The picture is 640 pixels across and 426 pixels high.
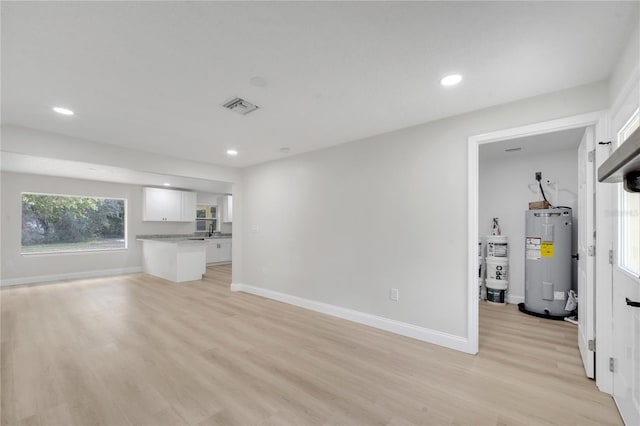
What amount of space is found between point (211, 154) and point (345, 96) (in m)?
2.87

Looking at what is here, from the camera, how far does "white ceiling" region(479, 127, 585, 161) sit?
140 inches

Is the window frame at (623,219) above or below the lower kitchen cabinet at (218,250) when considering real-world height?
above

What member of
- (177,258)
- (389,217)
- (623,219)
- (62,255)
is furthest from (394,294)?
(62,255)

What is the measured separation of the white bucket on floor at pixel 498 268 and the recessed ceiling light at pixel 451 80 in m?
3.48

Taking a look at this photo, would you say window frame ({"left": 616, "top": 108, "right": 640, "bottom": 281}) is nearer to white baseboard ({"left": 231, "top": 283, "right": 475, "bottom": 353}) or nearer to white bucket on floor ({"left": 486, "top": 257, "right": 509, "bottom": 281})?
white baseboard ({"left": 231, "top": 283, "right": 475, "bottom": 353})

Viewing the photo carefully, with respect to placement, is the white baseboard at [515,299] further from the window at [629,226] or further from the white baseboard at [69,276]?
the white baseboard at [69,276]

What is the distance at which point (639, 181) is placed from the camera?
0.79 metres

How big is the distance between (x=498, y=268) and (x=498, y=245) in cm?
38

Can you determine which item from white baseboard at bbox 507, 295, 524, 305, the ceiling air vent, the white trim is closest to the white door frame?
the white trim

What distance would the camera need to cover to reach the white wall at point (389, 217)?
284cm

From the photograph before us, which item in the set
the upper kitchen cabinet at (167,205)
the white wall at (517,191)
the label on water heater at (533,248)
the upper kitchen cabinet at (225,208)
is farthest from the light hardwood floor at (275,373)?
the upper kitchen cabinet at (225,208)

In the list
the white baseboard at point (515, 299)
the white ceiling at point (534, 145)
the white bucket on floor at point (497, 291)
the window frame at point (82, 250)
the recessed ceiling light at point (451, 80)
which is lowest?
the white baseboard at point (515, 299)

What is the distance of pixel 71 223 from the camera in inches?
260

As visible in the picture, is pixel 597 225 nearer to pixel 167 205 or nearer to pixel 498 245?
pixel 498 245
